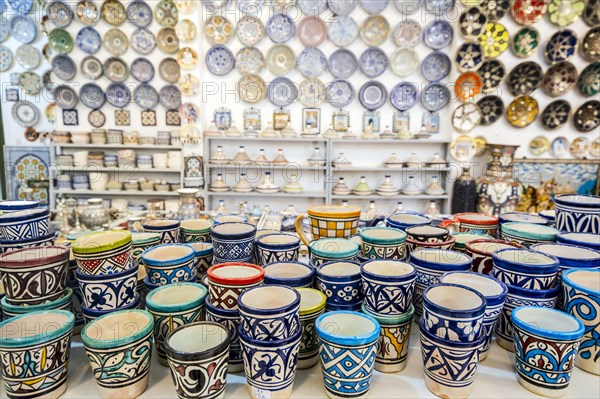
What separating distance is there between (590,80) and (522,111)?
73 cm

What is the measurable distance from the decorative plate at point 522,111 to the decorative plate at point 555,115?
0.11 metres

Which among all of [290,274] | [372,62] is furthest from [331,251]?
[372,62]

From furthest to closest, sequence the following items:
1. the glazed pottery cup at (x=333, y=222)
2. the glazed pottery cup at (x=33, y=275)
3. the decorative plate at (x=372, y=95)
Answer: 1. the decorative plate at (x=372, y=95)
2. the glazed pottery cup at (x=333, y=222)
3. the glazed pottery cup at (x=33, y=275)

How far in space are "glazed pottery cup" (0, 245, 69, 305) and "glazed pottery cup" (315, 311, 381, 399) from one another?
575mm

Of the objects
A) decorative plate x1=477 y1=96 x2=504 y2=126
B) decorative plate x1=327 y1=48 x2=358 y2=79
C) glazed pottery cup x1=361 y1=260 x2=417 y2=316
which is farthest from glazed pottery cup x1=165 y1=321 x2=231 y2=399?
decorative plate x1=477 y1=96 x2=504 y2=126

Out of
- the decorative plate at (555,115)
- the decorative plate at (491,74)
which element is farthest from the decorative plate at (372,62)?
the decorative plate at (555,115)

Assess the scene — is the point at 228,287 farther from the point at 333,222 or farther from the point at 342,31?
the point at 342,31

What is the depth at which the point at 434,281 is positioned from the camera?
98cm

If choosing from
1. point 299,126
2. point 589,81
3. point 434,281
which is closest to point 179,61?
point 299,126

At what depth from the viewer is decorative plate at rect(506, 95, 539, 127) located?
4.37m

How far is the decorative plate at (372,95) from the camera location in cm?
450

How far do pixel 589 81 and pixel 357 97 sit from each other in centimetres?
240

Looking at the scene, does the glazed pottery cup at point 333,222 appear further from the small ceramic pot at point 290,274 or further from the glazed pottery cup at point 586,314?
the glazed pottery cup at point 586,314

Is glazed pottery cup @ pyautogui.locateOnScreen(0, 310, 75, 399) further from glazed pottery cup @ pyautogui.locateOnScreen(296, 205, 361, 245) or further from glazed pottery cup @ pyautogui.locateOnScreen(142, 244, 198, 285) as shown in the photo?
glazed pottery cup @ pyautogui.locateOnScreen(296, 205, 361, 245)
